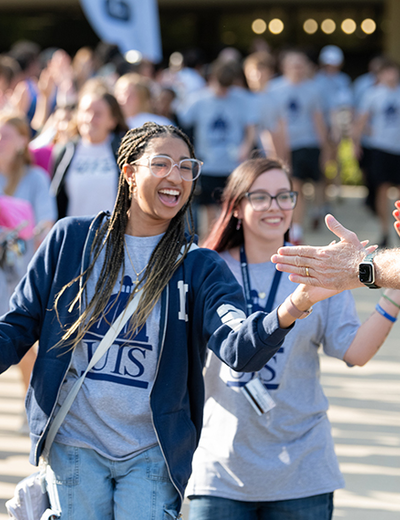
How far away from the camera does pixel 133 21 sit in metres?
9.72

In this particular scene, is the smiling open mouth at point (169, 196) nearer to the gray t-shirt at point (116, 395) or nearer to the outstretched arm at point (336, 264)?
the gray t-shirt at point (116, 395)

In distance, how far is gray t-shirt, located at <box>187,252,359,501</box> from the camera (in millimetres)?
2805

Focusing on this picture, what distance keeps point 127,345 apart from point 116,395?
0.51 ft

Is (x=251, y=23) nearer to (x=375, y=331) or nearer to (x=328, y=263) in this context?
(x=375, y=331)

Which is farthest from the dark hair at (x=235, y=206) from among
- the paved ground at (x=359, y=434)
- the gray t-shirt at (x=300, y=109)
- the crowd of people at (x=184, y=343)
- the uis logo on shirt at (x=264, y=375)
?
the gray t-shirt at (x=300, y=109)

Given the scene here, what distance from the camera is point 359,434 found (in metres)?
5.04

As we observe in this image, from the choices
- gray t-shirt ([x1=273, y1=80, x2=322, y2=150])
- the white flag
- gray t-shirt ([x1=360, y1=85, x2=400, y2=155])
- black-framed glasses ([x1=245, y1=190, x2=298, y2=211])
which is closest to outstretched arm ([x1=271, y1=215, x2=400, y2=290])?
black-framed glasses ([x1=245, y1=190, x2=298, y2=211])

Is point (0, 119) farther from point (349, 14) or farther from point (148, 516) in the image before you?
point (349, 14)

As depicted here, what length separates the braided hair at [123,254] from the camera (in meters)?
2.46

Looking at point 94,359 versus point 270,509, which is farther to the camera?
point 270,509

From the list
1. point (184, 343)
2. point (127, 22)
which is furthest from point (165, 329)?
point (127, 22)

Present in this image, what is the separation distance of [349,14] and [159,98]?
48.1ft

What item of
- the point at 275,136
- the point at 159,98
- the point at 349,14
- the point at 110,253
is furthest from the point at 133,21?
the point at 349,14

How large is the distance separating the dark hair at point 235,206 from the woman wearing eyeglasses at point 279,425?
28cm
